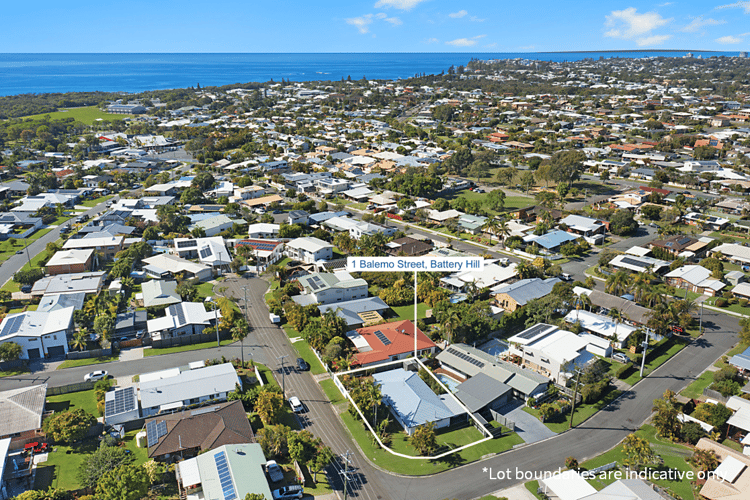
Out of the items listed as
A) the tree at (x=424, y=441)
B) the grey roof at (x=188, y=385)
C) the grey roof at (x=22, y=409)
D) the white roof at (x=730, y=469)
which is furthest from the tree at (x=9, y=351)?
the white roof at (x=730, y=469)

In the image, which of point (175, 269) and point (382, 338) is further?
point (175, 269)

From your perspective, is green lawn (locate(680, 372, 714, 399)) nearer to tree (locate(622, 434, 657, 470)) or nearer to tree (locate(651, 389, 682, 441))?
tree (locate(651, 389, 682, 441))

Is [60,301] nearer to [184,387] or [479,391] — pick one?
[184,387]

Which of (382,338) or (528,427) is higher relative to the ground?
(382,338)

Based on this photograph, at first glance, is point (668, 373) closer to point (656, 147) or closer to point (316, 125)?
point (656, 147)

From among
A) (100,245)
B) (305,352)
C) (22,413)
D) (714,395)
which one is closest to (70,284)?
(100,245)

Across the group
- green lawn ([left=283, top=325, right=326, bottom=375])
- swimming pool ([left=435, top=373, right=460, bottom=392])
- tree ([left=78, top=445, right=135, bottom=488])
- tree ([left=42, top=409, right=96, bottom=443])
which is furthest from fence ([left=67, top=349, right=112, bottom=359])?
swimming pool ([left=435, top=373, right=460, bottom=392])

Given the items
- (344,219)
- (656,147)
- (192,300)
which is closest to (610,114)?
(656,147)
